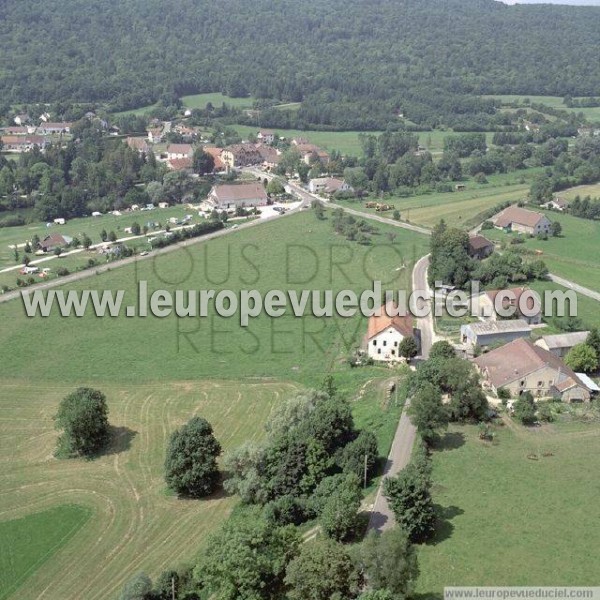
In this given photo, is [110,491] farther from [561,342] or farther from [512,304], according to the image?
[512,304]

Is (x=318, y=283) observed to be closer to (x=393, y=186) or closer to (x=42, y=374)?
(x=42, y=374)

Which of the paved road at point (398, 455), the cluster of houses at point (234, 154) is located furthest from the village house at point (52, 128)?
the paved road at point (398, 455)

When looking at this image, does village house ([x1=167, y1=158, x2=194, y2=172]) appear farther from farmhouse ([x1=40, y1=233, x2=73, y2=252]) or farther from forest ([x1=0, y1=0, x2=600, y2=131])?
forest ([x1=0, y1=0, x2=600, y2=131])

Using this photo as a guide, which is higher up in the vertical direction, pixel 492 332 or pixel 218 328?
pixel 492 332

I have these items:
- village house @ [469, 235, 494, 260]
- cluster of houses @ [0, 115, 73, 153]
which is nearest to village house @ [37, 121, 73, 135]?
cluster of houses @ [0, 115, 73, 153]

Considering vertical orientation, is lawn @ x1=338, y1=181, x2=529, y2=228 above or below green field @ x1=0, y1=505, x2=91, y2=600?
above

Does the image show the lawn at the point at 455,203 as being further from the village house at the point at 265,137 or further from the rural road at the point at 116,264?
the village house at the point at 265,137

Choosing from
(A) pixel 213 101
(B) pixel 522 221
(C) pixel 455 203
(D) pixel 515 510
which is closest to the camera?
(D) pixel 515 510

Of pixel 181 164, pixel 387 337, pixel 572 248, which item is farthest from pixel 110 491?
pixel 181 164

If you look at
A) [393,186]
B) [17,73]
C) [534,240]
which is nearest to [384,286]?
[534,240]
